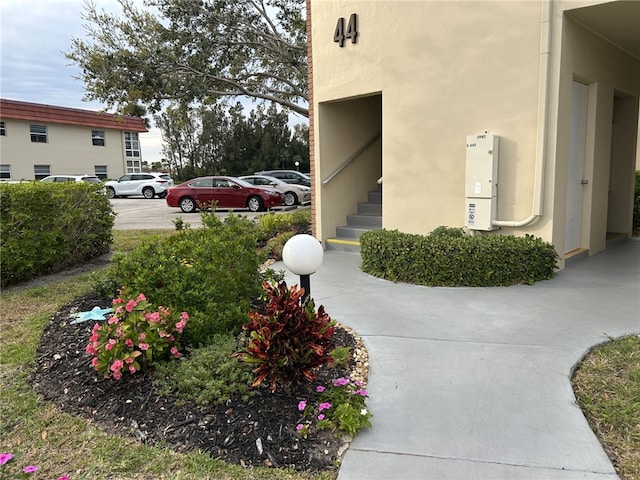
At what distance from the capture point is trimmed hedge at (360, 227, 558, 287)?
5.13 meters

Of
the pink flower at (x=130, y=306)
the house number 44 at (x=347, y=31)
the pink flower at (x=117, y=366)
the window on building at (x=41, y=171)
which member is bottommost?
the pink flower at (x=117, y=366)

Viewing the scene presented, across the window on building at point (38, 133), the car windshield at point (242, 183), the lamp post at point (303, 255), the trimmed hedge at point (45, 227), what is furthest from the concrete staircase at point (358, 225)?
the window on building at point (38, 133)

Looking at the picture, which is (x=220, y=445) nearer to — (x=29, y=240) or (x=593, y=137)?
(x=29, y=240)

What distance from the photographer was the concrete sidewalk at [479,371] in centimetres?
222

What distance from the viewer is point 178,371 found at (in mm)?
2873

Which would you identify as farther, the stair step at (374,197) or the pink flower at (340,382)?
the stair step at (374,197)

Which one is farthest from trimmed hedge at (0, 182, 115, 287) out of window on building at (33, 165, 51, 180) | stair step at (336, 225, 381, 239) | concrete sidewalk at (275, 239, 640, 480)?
window on building at (33, 165, 51, 180)

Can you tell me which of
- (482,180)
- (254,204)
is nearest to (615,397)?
(482,180)

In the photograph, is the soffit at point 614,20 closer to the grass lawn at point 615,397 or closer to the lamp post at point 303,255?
the grass lawn at point 615,397

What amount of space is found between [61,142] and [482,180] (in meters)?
31.7

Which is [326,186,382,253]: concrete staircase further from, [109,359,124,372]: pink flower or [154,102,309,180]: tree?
[154,102,309,180]: tree

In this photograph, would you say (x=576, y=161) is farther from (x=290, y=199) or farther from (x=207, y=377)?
(x=290, y=199)

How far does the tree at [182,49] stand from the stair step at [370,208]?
872 centimetres

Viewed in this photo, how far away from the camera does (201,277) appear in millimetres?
3428
